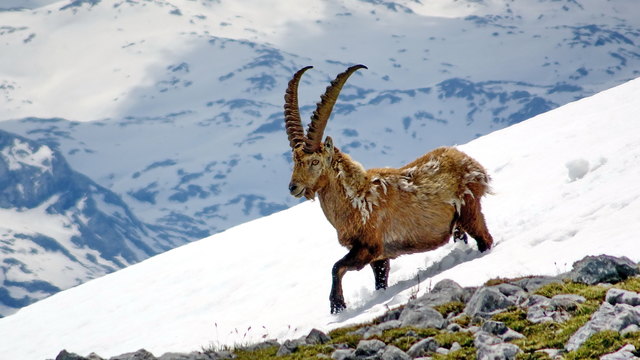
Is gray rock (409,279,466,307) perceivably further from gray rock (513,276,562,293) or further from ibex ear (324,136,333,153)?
ibex ear (324,136,333,153)

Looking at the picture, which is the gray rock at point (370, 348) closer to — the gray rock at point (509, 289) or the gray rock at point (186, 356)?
the gray rock at point (509, 289)

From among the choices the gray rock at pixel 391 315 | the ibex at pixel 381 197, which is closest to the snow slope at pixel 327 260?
the ibex at pixel 381 197

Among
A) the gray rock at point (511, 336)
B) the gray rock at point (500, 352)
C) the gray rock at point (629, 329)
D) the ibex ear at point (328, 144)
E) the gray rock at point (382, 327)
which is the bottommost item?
the gray rock at point (382, 327)

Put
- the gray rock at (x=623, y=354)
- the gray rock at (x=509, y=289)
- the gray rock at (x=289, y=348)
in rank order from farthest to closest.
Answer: the gray rock at (x=289, y=348) → the gray rock at (x=509, y=289) → the gray rock at (x=623, y=354)

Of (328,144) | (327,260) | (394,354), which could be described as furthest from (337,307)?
(327,260)

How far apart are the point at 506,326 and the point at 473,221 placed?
20.6 ft

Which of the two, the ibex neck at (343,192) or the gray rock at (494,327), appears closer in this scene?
the gray rock at (494,327)

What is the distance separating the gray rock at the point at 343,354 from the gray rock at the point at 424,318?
3.76 feet

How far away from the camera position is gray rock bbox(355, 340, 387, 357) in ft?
39.6

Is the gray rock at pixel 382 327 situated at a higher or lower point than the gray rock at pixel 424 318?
lower

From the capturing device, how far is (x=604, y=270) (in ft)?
42.0

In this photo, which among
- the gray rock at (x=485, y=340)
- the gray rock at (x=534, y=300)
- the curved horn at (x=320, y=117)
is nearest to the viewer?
the gray rock at (x=485, y=340)

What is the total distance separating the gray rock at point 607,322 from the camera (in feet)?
33.7

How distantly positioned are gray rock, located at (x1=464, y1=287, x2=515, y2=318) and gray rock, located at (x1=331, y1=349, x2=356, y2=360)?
184cm
